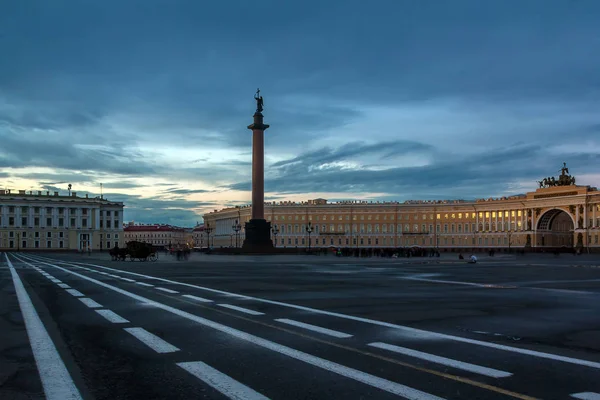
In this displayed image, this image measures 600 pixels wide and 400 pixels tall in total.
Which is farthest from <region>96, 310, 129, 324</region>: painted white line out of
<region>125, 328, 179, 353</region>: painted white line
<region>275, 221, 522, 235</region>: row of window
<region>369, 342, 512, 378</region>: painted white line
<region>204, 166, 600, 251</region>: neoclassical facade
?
<region>275, 221, 522, 235</region>: row of window

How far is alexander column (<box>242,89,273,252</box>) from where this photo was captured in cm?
8212

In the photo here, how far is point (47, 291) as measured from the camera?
69.3 ft

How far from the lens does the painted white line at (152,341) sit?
Answer: 9.43 metres

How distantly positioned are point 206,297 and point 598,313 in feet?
34.6

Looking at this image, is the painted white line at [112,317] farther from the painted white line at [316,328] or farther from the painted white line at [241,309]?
the painted white line at [316,328]

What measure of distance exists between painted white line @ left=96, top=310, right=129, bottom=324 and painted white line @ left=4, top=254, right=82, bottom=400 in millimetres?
1361

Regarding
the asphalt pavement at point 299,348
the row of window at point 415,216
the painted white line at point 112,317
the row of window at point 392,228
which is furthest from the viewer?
the row of window at point 392,228

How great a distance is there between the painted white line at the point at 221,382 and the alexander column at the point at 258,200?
241 ft

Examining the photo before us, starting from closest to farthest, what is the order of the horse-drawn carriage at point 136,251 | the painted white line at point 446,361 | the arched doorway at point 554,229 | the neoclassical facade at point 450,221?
the painted white line at point 446,361
the horse-drawn carriage at point 136,251
the neoclassical facade at point 450,221
the arched doorway at point 554,229

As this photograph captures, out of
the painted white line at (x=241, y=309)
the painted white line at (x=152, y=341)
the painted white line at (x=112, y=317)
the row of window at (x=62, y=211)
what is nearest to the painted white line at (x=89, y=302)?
the painted white line at (x=112, y=317)

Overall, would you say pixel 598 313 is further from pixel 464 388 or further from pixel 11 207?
pixel 11 207

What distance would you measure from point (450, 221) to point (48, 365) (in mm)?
183507

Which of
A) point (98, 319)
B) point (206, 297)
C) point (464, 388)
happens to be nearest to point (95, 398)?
point (464, 388)

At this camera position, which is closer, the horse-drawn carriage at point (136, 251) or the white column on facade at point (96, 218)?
the horse-drawn carriage at point (136, 251)
